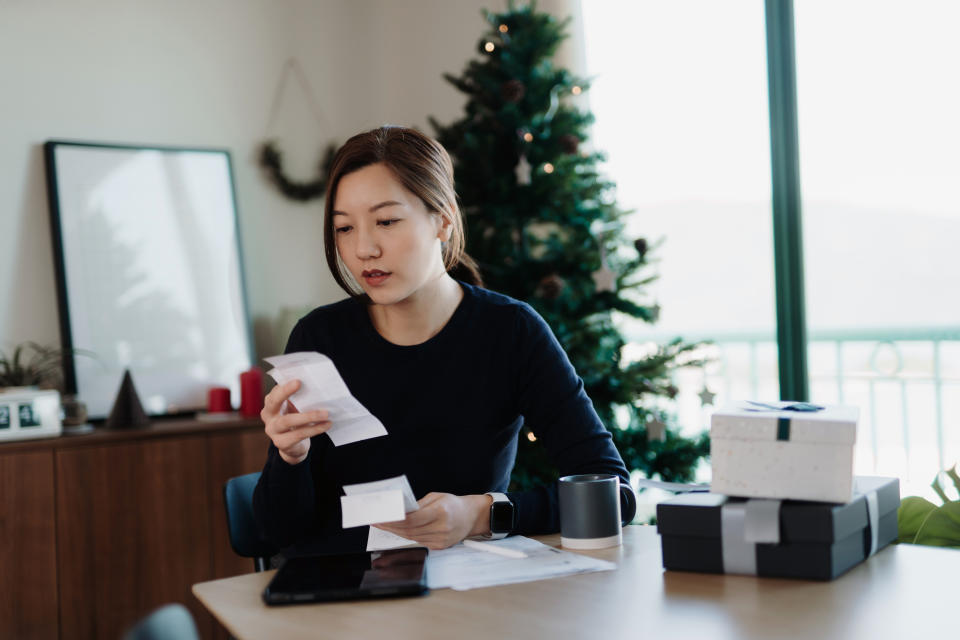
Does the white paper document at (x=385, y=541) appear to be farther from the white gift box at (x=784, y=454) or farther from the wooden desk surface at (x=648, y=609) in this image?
the white gift box at (x=784, y=454)

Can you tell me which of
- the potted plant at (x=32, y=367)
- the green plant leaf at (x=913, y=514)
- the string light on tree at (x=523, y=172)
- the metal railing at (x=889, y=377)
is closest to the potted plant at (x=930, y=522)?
the green plant leaf at (x=913, y=514)

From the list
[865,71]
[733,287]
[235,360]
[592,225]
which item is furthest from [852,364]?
[235,360]

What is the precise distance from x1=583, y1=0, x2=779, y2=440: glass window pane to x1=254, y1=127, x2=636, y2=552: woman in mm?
1448

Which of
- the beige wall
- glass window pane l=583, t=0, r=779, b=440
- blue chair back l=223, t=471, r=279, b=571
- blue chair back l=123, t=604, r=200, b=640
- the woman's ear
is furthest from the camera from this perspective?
glass window pane l=583, t=0, r=779, b=440

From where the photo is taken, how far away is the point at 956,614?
95 centimetres

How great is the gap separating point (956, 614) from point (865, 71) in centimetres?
277

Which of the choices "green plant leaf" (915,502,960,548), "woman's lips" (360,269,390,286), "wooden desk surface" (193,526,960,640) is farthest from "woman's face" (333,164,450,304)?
"green plant leaf" (915,502,960,548)

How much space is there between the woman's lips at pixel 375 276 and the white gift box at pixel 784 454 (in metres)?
0.61

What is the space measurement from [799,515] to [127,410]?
2.31m

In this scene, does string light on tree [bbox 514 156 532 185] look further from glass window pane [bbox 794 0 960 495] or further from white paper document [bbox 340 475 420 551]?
white paper document [bbox 340 475 420 551]

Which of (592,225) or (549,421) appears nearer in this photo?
(549,421)

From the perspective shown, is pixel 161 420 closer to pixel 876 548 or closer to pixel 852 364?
pixel 876 548

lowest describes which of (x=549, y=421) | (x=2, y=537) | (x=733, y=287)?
(x=2, y=537)

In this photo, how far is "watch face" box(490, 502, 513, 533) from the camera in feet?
4.43
